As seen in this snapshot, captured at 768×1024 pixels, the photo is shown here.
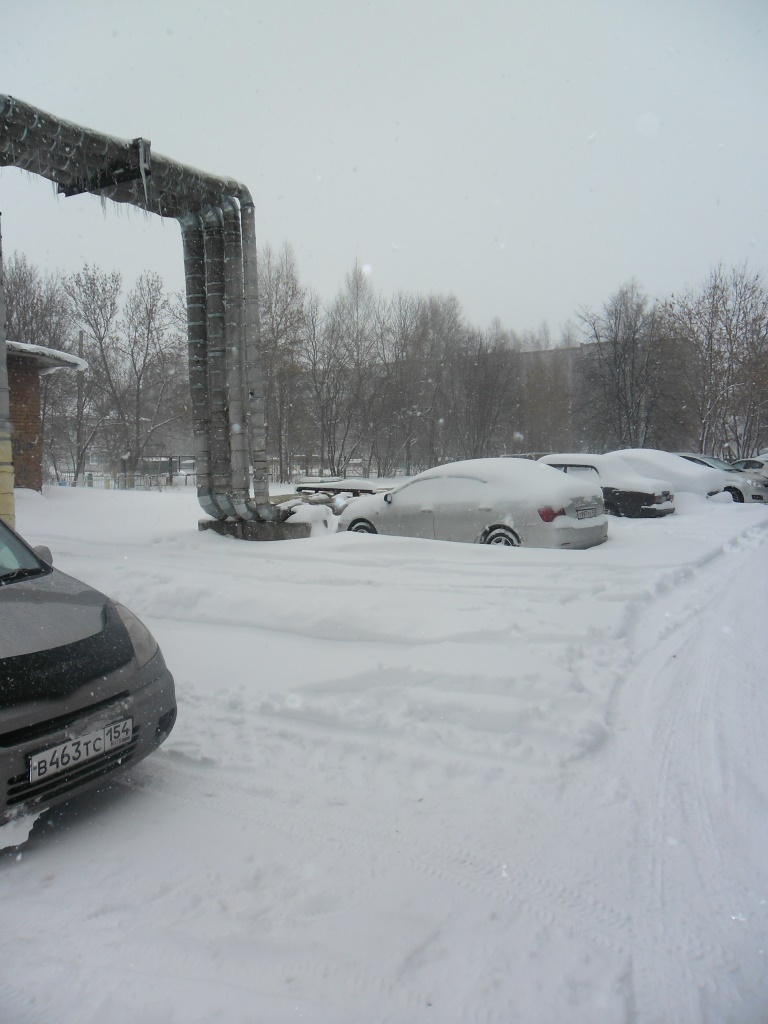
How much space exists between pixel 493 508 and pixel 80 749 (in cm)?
671

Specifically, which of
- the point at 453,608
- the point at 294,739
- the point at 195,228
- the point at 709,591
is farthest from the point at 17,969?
the point at 195,228

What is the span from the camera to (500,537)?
868cm

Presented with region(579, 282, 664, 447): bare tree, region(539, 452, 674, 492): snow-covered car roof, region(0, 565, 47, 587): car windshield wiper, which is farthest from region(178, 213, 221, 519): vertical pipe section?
region(579, 282, 664, 447): bare tree

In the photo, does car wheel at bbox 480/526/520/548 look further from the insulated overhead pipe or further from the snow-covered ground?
the insulated overhead pipe

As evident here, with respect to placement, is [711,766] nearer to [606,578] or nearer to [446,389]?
[606,578]

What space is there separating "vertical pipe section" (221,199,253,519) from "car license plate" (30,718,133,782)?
21.9 ft

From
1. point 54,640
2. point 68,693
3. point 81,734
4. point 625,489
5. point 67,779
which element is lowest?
point 67,779

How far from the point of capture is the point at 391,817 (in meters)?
2.84

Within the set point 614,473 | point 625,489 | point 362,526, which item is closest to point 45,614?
point 362,526

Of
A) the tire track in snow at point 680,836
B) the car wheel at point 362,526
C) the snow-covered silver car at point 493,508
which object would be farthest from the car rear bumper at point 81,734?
the car wheel at point 362,526

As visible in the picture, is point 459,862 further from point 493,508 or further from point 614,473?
point 614,473

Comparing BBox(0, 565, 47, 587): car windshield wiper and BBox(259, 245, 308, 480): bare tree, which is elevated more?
BBox(259, 245, 308, 480): bare tree

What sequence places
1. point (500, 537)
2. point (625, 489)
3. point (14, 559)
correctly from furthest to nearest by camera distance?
point (625, 489), point (500, 537), point (14, 559)

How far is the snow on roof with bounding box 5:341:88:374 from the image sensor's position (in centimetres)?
1568
